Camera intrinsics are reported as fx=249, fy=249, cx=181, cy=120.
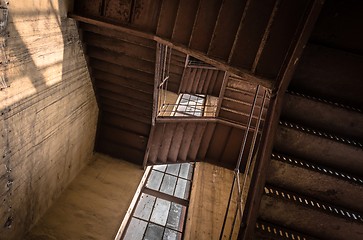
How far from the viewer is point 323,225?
2.79 metres

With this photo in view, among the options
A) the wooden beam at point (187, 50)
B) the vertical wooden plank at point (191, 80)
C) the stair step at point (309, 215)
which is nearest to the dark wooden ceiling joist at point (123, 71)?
the wooden beam at point (187, 50)

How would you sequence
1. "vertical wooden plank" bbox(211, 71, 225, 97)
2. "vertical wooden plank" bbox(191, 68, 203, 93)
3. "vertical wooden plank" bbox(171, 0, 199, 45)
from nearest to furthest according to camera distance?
1. "vertical wooden plank" bbox(171, 0, 199, 45)
2. "vertical wooden plank" bbox(191, 68, 203, 93)
3. "vertical wooden plank" bbox(211, 71, 225, 97)

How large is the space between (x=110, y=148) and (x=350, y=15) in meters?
7.73

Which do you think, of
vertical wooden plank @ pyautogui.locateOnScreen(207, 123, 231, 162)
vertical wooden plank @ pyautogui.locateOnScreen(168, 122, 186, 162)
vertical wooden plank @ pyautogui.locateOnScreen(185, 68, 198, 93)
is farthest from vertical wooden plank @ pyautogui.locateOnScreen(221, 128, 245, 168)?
vertical wooden plank @ pyautogui.locateOnScreen(185, 68, 198, 93)

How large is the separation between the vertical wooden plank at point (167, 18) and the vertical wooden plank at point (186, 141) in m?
4.43

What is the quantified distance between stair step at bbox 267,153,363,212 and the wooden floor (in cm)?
502

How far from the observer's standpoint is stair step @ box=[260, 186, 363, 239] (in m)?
2.70

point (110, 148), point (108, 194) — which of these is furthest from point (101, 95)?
point (108, 194)

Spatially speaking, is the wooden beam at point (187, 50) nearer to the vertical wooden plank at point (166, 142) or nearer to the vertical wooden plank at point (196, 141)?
the vertical wooden plank at point (166, 142)

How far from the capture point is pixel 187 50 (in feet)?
14.4

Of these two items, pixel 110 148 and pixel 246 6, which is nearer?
pixel 246 6

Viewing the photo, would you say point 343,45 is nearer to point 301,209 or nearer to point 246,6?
point 246,6

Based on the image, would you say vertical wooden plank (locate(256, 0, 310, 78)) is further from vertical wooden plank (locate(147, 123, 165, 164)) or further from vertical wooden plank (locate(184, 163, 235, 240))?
vertical wooden plank (locate(147, 123, 165, 164))

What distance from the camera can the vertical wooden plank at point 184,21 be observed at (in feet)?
13.9
